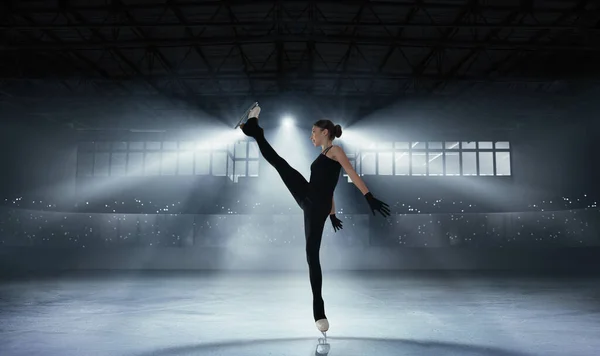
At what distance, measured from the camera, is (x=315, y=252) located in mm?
3781

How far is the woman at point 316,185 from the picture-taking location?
12.4 feet

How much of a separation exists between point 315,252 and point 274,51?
1075cm

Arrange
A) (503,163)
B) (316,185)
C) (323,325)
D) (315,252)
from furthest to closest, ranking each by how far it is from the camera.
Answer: (503,163)
(316,185)
(315,252)
(323,325)

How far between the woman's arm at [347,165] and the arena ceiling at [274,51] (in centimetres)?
717

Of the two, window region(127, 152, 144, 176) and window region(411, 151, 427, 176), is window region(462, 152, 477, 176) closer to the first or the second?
window region(411, 151, 427, 176)

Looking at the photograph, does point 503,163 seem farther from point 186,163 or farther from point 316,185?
point 316,185

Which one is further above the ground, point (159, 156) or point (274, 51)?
point (274, 51)

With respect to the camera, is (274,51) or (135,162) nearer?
(274,51)

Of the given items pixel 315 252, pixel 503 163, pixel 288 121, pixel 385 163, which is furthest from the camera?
pixel 385 163

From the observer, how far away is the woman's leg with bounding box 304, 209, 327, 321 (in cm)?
373

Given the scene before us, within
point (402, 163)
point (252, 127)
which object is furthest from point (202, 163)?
point (252, 127)

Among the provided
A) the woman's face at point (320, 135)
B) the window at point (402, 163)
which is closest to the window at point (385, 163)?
the window at point (402, 163)

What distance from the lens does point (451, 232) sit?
21.3m

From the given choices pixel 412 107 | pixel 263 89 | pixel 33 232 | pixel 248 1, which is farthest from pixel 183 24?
pixel 33 232
